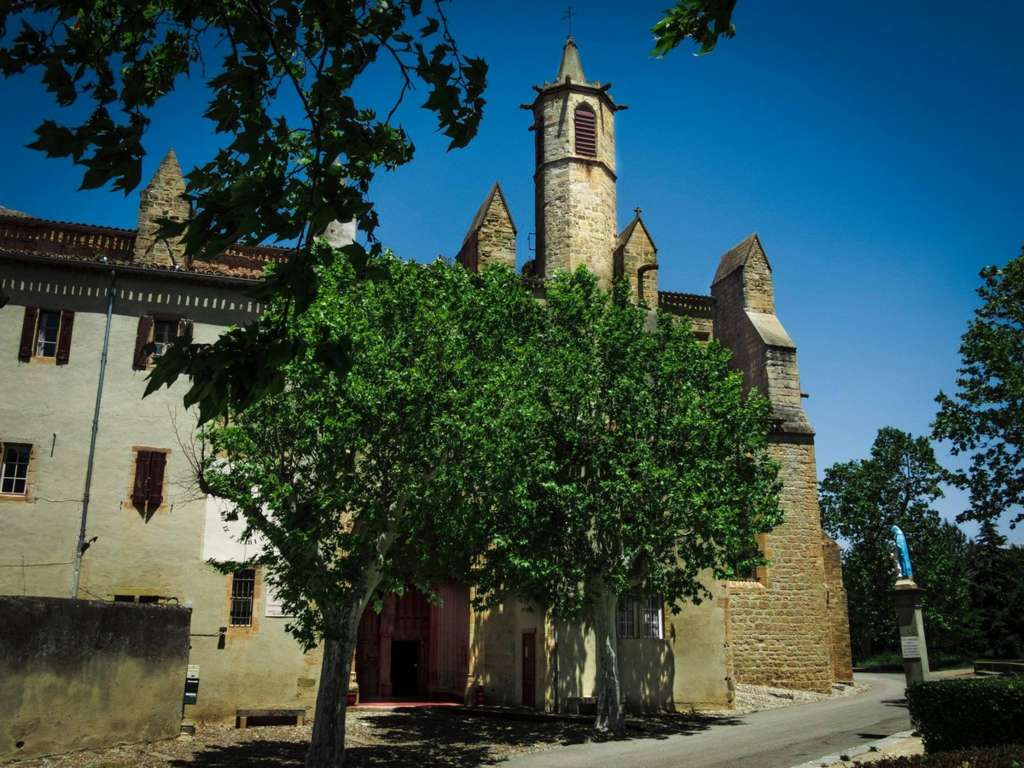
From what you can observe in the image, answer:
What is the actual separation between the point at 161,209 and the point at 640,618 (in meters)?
16.6

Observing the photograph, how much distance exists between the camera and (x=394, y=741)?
56.6ft

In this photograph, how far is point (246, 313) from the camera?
21.7 metres

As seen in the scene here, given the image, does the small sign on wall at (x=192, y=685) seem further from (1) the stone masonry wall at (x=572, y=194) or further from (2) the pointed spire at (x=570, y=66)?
(2) the pointed spire at (x=570, y=66)

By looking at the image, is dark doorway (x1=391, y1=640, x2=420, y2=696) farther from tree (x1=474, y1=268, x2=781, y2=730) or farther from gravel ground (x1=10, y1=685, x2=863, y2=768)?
tree (x1=474, y1=268, x2=781, y2=730)

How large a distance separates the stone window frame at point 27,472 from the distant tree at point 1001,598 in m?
44.6

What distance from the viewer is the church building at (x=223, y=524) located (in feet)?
62.8

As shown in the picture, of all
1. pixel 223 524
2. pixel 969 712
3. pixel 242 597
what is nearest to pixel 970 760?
pixel 969 712

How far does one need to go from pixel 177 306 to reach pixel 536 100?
15.4 m

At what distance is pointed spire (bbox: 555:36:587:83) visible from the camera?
30.8 meters

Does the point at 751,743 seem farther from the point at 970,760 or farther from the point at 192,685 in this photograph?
the point at 192,685

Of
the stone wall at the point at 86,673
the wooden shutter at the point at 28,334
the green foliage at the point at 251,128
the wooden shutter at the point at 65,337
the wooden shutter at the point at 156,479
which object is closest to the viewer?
the green foliage at the point at 251,128

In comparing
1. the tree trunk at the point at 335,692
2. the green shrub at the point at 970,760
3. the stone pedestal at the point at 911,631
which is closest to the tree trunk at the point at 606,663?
the stone pedestal at the point at 911,631

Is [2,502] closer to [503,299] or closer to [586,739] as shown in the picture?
[503,299]

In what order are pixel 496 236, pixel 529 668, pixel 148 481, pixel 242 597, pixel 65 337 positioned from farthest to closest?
pixel 496 236
pixel 529 668
pixel 65 337
pixel 242 597
pixel 148 481
